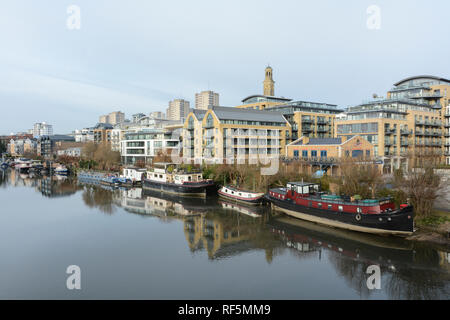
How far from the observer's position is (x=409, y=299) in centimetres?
1834

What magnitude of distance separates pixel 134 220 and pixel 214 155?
2807 cm

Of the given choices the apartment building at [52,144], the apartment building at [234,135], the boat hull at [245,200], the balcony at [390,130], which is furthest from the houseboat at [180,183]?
the apartment building at [52,144]

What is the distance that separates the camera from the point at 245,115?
216 ft

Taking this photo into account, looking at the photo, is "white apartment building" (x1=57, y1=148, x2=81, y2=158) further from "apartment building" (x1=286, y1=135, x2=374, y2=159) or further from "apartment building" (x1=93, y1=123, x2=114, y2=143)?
"apartment building" (x1=286, y1=135, x2=374, y2=159)

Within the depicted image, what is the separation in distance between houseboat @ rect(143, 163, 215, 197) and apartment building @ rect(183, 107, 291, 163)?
8177 mm

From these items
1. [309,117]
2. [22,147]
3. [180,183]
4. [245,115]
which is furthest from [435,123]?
[22,147]

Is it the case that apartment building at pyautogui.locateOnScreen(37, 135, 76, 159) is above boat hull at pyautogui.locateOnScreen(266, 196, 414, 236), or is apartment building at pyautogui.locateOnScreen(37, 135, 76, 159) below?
above

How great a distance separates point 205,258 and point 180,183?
28.2 meters

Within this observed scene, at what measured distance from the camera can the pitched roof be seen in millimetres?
63487

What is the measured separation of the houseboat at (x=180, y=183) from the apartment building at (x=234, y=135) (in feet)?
26.8

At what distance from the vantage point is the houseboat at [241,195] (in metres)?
43.3
